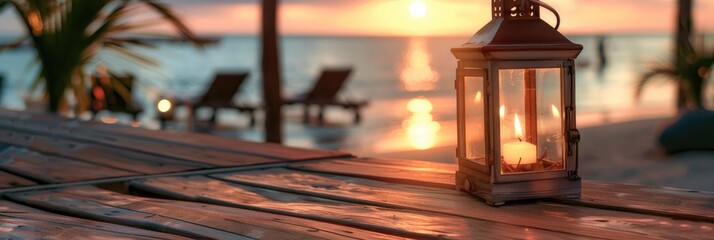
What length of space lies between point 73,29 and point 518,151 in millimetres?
2955

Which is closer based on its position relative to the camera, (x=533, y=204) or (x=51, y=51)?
(x=533, y=204)

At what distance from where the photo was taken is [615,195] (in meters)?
1.81

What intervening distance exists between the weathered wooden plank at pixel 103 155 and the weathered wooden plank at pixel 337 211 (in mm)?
194

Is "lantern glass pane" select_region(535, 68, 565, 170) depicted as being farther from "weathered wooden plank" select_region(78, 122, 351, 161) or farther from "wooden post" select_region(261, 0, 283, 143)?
"wooden post" select_region(261, 0, 283, 143)

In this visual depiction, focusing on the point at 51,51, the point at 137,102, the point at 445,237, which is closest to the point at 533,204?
the point at 445,237

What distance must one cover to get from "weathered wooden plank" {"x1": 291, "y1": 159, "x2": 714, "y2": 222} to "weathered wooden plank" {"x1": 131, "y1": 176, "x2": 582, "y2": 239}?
263 millimetres

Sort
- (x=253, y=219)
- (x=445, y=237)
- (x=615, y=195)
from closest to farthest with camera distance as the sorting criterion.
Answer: (x=445, y=237) → (x=253, y=219) → (x=615, y=195)

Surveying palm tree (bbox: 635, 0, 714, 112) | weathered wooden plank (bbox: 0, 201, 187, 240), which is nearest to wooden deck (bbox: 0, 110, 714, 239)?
weathered wooden plank (bbox: 0, 201, 187, 240)

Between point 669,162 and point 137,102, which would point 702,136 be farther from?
point 137,102

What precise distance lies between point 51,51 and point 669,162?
3.52 m

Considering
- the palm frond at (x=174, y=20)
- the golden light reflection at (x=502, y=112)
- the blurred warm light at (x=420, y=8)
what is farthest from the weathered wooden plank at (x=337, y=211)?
the palm frond at (x=174, y=20)

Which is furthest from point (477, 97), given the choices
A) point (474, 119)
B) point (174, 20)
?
point (174, 20)

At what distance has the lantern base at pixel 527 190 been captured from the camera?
5.62 ft

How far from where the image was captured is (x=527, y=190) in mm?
1732
